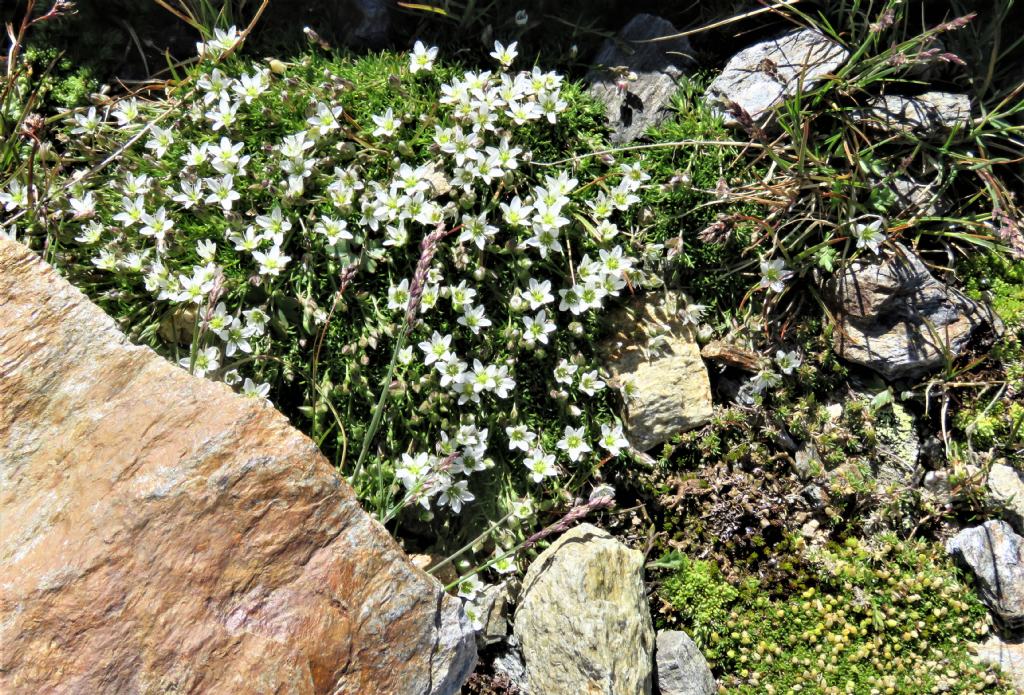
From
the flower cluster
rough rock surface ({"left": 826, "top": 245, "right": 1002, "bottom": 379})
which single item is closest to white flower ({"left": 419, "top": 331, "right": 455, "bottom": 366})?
the flower cluster

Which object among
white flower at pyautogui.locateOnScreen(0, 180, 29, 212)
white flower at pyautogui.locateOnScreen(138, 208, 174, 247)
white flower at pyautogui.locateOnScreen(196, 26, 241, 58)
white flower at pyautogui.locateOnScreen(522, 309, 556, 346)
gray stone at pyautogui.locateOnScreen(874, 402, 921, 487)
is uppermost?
white flower at pyautogui.locateOnScreen(196, 26, 241, 58)

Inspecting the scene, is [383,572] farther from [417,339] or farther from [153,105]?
[153,105]

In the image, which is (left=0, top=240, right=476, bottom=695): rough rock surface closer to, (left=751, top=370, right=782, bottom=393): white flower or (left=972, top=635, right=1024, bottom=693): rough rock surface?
(left=751, top=370, right=782, bottom=393): white flower

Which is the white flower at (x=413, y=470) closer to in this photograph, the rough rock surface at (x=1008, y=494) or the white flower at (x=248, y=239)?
the white flower at (x=248, y=239)

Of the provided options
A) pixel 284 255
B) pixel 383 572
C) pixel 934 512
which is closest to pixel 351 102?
pixel 284 255

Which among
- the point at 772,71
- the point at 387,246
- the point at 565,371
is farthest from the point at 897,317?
the point at 387,246
